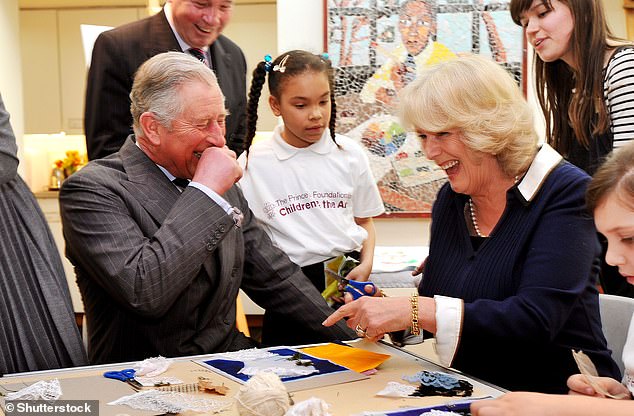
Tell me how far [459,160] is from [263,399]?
2.89 ft

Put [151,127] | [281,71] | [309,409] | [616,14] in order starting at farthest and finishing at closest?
[616,14]
[281,71]
[151,127]
[309,409]

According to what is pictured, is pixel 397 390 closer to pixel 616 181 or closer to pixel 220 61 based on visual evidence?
pixel 616 181

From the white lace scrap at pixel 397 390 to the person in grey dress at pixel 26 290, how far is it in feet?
2.63

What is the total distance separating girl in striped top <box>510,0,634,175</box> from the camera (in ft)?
7.84

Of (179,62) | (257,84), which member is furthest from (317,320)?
(257,84)

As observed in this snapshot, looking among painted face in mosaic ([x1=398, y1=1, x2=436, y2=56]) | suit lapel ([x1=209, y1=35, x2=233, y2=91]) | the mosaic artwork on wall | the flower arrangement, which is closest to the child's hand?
suit lapel ([x1=209, y1=35, x2=233, y2=91])

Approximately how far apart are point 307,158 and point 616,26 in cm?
233

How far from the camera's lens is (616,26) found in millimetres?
4371

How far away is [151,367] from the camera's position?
63.4 inches

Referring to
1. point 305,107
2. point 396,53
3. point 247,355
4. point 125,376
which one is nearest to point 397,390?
point 247,355

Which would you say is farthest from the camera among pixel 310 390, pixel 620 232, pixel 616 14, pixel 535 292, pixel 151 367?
pixel 616 14

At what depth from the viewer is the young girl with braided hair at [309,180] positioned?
2.76 meters

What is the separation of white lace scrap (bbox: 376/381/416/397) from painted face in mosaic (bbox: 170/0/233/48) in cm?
161

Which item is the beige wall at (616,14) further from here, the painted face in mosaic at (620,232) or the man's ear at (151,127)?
the painted face in mosaic at (620,232)
